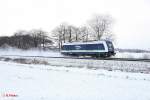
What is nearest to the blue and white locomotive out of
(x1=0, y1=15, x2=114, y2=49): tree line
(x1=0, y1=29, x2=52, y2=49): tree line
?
(x1=0, y1=15, x2=114, y2=49): tree line

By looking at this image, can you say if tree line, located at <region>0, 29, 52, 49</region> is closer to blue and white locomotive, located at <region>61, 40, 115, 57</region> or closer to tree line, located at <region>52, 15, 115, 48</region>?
tree line, located at <region>52, 15, 115, 48</region>

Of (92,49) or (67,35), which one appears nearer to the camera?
(92,49)

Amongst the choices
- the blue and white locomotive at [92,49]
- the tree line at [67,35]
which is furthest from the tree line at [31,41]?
the blue and white locomotive at [92,49]

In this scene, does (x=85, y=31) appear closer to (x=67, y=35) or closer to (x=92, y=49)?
(x=67, y=35)

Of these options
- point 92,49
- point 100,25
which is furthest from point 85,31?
point 92,49

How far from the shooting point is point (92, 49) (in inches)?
1574

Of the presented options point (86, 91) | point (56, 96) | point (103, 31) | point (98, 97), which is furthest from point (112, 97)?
point (103, 31)

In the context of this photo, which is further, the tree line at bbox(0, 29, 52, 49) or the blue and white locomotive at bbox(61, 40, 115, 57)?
the tree line at bbox(0, 29, 52, 49)

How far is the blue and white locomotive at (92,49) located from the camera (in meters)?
38.2

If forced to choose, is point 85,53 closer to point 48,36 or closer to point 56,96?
point 56,96

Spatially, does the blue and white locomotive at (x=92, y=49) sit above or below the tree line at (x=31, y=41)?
below

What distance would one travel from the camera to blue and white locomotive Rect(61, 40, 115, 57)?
38.2 meters

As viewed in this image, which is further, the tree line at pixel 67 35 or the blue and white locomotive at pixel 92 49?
the tree line at pixel 67 35

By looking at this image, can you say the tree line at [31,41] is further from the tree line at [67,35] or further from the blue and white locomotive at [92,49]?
the blue and white locomotive at [92,49]
